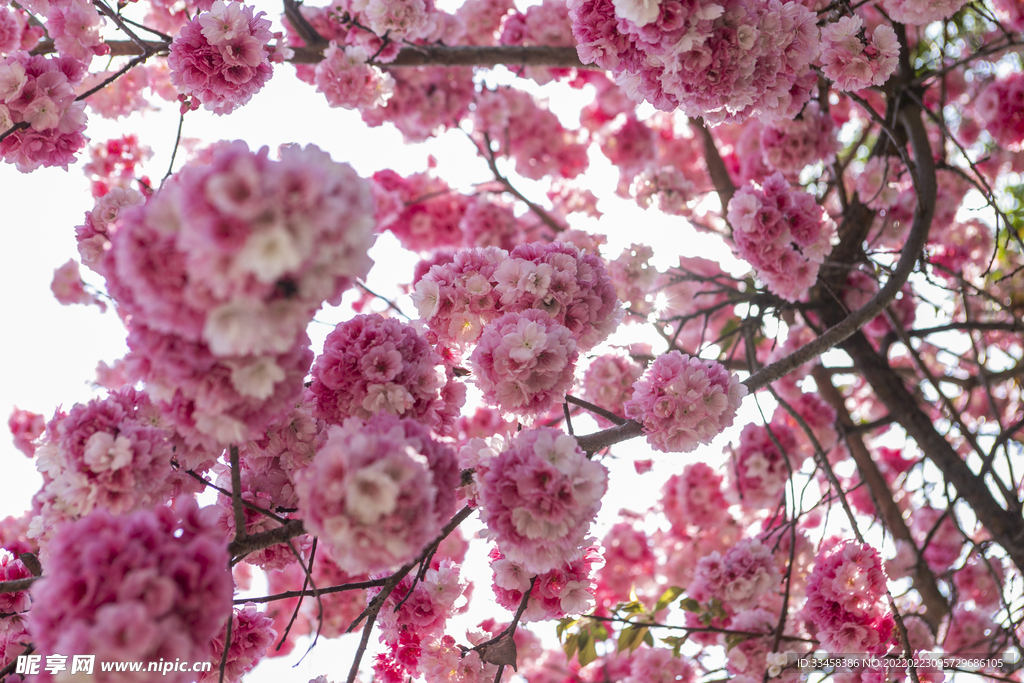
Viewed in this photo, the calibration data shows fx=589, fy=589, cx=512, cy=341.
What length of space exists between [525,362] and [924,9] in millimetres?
1995

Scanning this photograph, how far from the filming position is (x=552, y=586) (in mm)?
1688

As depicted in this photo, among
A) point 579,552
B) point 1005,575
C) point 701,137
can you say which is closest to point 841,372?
point 1005,575

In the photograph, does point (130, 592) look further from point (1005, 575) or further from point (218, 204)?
point (1005, 575)

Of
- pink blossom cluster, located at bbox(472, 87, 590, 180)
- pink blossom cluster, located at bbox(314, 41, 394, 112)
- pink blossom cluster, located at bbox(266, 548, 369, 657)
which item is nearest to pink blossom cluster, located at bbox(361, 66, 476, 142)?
pink blossom cluster, located at bbox(472, 87, 590, 180)

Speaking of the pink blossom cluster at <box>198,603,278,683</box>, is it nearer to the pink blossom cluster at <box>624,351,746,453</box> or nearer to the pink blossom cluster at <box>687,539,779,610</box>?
the pink blossom cluster at <box>624,351,746,453</box>

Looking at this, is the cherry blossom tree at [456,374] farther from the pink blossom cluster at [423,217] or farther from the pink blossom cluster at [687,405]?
the pink blossom cluster at [423,217]

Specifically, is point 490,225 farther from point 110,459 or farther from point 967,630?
point 967,630

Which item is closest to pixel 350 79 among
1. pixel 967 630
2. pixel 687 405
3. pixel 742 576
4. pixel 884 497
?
pixel 687 405

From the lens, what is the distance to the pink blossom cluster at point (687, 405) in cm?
160

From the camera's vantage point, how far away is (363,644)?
1329mm

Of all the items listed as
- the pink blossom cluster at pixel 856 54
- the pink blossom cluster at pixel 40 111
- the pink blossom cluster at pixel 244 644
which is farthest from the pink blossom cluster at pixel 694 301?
the pink blossom cluster at pixel 40 111

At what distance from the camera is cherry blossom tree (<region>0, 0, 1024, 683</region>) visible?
92 cm

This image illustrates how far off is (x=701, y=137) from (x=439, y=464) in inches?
138

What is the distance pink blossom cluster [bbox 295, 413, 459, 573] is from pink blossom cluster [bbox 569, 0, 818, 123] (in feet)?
4.31
